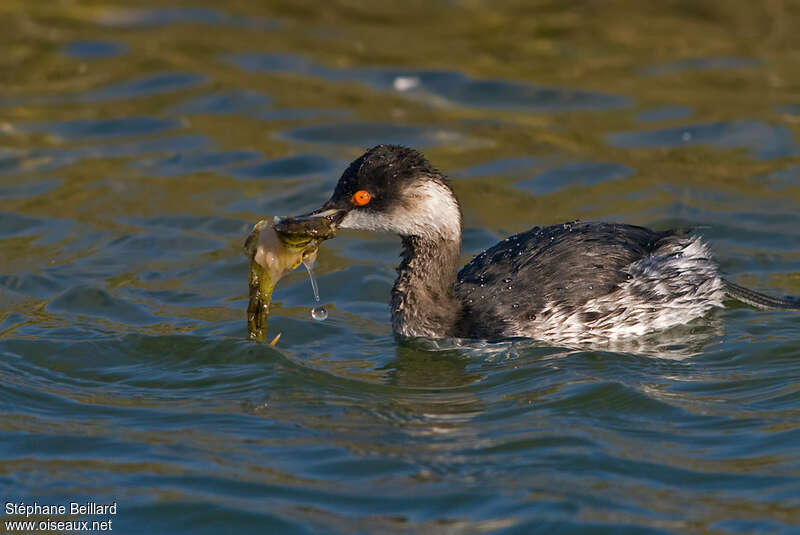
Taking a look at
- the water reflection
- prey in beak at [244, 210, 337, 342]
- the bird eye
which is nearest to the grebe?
the bird eye

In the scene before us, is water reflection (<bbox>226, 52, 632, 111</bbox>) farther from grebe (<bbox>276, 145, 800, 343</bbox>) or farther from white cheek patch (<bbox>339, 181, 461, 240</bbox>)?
white cheek patch (<bbox>339, 181, 461, 240</bbox>)

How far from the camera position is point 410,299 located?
855 centimetres

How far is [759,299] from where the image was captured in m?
8.96

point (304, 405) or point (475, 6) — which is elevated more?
point (475, 6)

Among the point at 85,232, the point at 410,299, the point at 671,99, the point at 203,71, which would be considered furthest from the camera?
the point at 203,71

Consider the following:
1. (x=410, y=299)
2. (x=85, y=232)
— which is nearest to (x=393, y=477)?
(x=410, y=299)

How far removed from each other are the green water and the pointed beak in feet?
2.84

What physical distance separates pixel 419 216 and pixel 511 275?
2.53 ft

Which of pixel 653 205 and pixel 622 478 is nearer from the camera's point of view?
pixel 622 478

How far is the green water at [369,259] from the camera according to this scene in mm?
6402

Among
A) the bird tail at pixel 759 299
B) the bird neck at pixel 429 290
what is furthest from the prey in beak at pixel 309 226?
the bird tail at pixel 759 299

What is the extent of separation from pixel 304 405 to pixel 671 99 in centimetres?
804

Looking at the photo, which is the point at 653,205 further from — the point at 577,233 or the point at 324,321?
the point at 324,321

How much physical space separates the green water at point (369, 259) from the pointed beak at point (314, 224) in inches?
34.0
